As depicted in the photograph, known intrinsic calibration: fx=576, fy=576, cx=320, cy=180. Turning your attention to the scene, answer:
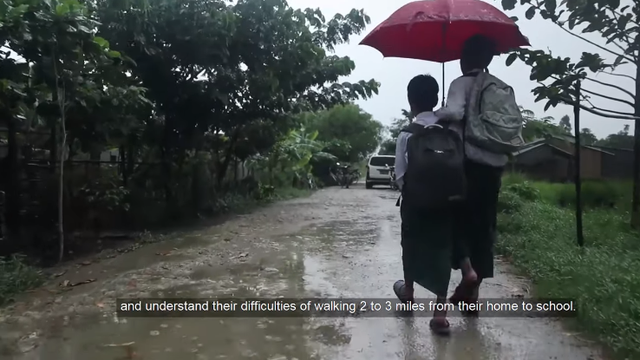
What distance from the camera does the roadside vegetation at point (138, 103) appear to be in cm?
616

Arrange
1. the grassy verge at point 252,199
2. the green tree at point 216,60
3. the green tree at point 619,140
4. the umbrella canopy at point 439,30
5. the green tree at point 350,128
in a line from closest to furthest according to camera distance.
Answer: the umbrella canopy at point 439,30
the green tree at point 619,140
the green tree at point 216,60
the grassy verge at point 252,199
the green tree at point 350,128

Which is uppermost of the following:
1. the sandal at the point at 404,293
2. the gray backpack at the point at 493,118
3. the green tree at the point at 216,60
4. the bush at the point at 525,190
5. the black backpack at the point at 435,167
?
the green tree at the point at 216,60

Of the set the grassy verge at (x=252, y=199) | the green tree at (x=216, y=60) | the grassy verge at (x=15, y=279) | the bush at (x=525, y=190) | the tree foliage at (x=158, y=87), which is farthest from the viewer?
the grassy verge at (x=252, y=199)

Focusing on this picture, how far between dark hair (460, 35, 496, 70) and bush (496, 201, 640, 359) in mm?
1769

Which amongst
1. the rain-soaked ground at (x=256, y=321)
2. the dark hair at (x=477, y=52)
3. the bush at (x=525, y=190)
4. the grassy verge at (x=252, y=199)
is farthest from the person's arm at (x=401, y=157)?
the grassy verge at (x=252, y=199)

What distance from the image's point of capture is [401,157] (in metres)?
3.73

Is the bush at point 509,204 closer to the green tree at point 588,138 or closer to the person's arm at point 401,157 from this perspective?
the green tree at point 588,138

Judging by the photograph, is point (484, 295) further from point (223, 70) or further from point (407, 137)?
point (223, 70)

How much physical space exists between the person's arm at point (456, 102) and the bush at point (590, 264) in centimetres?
156

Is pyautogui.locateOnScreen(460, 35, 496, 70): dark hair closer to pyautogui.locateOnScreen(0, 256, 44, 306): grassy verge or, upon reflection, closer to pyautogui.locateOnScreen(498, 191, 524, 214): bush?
pyautogui.locateOnScreen(0, 256, 44, 306): grassy verge

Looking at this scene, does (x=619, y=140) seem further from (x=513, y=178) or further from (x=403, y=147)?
(x=403, y=147)

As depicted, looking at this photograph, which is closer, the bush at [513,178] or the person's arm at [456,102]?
the person's arm at [456,102]

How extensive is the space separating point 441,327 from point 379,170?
2177 centimetres

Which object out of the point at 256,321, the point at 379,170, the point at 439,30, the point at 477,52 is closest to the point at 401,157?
the point at 477,52
